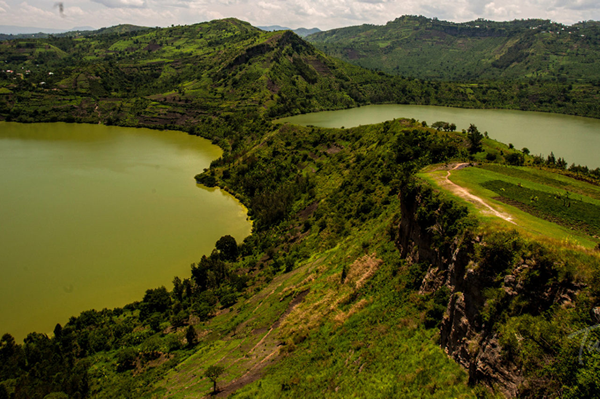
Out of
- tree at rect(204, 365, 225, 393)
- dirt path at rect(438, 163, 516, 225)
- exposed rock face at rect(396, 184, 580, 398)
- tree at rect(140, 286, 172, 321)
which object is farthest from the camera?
tree at rect(140, 286, 172, 321)

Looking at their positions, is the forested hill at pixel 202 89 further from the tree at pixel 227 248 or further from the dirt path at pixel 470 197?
the dirt path at pixel 470 197

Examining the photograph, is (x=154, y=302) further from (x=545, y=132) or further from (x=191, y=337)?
(x=545, y=132)

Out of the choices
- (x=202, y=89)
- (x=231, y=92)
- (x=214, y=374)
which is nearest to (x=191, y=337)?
(x=214, y=374)

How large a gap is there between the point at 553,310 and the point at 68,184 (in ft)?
273

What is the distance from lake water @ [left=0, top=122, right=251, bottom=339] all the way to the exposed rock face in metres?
33.7

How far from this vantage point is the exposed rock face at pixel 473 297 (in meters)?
12.0

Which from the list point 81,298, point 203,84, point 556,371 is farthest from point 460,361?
point 203,84

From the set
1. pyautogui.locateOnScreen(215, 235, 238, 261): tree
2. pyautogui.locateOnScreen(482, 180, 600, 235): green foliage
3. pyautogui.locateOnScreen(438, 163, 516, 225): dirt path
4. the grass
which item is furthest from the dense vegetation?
pyautogui.locateOnScreen(438, 163, 516, 225): dirt path

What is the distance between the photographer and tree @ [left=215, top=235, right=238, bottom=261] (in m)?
46.0

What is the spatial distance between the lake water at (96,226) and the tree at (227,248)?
2.63 meters

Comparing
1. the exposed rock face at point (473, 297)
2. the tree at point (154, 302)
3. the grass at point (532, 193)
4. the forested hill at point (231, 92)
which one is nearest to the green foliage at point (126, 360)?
the tree at point (154, 302)

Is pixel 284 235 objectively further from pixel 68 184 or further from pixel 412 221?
pixel 68 184

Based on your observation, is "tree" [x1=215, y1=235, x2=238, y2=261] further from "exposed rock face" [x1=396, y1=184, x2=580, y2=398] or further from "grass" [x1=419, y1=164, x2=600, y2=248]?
"exposed rock face" [x1=396, y1=184, x2=580, y2=398]

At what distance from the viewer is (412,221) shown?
22953 millimetres
